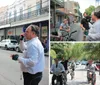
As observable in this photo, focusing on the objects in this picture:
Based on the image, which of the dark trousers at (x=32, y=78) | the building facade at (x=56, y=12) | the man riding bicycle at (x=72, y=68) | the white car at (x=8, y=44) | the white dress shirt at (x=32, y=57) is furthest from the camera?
the man riding bicycle at (x=72, y=68)

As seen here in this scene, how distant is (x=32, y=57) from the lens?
1.91 meters

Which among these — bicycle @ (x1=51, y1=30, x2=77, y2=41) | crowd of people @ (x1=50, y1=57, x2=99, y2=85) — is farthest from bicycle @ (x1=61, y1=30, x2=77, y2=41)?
crowd of people @ (x1=50, y1=57, x2=99, y2=85)

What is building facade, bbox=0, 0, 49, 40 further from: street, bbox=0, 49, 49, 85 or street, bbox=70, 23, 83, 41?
street, bbox=70, 23, 83, 41

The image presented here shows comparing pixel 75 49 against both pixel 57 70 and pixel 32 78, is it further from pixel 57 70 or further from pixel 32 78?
pixel 32 78

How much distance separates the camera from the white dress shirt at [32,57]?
1920mm

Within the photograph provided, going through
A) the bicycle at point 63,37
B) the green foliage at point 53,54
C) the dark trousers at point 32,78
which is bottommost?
the dark trousers at point 32,78

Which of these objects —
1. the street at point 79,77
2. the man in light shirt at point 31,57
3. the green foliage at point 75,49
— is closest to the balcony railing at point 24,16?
the man in light shirt at point 31,57

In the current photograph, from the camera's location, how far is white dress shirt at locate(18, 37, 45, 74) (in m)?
1.92

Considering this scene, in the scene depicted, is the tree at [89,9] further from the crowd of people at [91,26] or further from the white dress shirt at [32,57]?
the white dress shirt at [32,57]

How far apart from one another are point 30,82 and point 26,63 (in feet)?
0.69

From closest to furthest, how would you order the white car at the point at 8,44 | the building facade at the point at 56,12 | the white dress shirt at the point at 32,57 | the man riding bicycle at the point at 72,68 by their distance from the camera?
the white dress shirt at the point at 32,57
the white car at the point at 8,44
the building facade at the point at 56,12
the man riding bicycle at the point at 72,68

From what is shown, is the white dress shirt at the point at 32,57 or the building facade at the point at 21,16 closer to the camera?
the white dress shirt at the point at 32,57

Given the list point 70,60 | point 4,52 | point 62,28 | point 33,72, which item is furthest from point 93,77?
point 4,52

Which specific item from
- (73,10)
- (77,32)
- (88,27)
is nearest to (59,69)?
(77,32)
